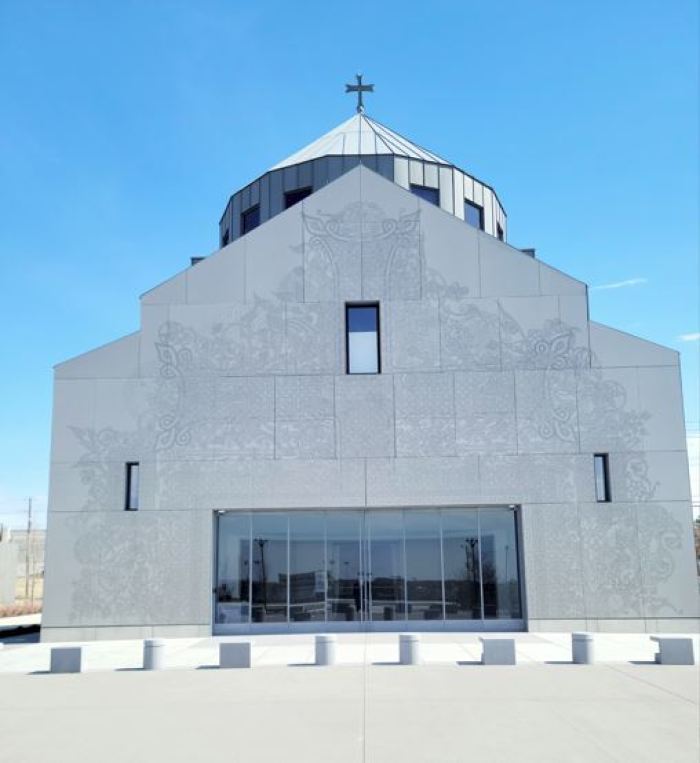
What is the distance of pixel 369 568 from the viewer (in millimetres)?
23953

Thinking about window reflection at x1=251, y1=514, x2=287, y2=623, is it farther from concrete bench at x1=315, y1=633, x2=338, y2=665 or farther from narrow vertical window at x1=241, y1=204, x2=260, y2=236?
narrow vertical window at x1=241, y1=204, x2=260, y2=236

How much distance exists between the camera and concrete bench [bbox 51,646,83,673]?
17094 millimetres

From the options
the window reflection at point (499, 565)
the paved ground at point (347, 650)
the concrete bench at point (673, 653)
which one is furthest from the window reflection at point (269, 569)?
the concrete bench at point (673, 653)

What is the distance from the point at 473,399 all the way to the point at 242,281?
8.12 meters

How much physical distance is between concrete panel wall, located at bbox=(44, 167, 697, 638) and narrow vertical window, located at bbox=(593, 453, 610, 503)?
0.29 m

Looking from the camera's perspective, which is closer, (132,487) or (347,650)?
(347,650)

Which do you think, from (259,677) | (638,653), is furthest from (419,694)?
(638,653)

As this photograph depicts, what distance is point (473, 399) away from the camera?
2445 centimetres

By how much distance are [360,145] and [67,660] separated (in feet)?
81.7

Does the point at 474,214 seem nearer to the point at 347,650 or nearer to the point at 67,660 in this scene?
the point at 347,650

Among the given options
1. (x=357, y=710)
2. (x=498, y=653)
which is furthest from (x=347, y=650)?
(x=357, y=710)

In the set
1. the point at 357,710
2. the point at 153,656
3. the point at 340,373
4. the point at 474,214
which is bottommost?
the point at 357,710

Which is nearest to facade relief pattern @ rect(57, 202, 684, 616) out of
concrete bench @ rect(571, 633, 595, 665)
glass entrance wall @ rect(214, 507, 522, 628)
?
glass entrance wall @ rect(214, 507, 522, 628)

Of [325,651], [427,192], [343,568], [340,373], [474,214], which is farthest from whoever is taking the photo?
[474,214]
